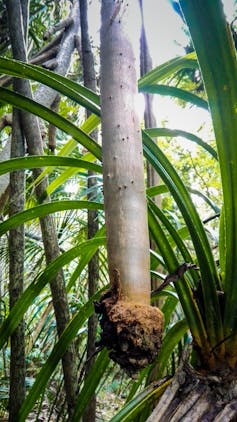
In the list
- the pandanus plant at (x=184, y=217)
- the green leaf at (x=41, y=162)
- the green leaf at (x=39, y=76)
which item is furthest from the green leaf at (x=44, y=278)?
the green leaf at (x=39, y=76)

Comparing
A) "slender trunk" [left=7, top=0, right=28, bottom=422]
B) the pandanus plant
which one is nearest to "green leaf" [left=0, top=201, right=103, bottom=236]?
the pandanus plant

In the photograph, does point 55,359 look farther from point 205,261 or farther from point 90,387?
point 205,261

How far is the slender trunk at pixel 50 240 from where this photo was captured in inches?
27.4

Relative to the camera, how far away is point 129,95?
0.31 m

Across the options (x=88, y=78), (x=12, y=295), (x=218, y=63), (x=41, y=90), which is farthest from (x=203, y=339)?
(x=41, y=90)

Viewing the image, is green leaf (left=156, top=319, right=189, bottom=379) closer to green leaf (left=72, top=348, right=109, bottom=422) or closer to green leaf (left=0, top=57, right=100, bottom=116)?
green leaf (left=72, top=348, right=109, bottom=422)

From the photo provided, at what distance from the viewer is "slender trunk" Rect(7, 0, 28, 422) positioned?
2.35ft

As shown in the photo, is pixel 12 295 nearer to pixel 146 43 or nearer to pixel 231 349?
pixel 231 349

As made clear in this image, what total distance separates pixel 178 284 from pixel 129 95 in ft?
0.74

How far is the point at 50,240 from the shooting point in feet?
2.50

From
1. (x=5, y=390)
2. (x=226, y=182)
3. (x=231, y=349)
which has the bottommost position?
(x=5, y=390)

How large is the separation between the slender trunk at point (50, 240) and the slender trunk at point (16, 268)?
13 millimetres

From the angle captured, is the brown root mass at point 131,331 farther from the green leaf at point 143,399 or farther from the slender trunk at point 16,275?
the slender trunk at point 16,275

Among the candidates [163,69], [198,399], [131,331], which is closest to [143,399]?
[198,399]
